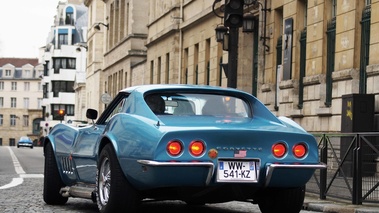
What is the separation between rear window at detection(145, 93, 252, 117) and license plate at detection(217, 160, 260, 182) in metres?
1.15

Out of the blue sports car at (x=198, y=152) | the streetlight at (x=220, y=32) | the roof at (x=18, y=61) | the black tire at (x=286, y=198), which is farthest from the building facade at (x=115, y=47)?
the roof at (x=18, y=61)

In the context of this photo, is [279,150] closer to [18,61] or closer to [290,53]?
[290,53]

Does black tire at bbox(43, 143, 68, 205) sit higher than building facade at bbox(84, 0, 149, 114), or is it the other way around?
building facade at bbox(84, 0, 149, 114)

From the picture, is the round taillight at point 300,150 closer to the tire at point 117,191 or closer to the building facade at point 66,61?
the tire at point 117,191

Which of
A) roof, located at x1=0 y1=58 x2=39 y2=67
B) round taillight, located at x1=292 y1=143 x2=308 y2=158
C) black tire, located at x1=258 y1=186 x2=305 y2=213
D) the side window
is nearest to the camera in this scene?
round taillight, located at x1=292 y1=143 x2=308 y2=158

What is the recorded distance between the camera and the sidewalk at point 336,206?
40.5 feet

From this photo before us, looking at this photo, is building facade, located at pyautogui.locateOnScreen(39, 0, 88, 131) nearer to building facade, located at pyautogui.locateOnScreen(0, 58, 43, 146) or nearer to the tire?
building facade, located at pyautogui.locateOnScreen(0, 58, 43, 146)

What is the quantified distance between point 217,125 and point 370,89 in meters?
12.7

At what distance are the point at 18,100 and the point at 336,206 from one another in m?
160

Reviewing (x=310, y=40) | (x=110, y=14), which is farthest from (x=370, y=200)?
(x=110, y=14)

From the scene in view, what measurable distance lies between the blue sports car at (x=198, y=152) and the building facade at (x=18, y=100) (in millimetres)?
158969

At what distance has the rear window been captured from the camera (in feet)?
31.4

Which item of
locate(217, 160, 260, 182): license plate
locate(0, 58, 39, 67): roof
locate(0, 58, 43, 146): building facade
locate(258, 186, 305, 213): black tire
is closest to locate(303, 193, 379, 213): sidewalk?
locate(258, 186, 305, 213): black tire

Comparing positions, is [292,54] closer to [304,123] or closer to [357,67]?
[304,123]
